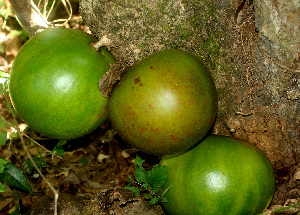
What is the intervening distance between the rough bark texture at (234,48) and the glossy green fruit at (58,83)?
0.88ft

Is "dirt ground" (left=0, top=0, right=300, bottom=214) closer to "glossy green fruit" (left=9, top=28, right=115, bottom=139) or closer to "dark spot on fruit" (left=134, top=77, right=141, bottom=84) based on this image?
"glossy green fruit" (left=9, top=28, right=115, bottom=139)

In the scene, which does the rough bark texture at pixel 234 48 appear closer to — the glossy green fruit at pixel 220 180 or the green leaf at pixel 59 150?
the glossy green fruit at pixel 220 180

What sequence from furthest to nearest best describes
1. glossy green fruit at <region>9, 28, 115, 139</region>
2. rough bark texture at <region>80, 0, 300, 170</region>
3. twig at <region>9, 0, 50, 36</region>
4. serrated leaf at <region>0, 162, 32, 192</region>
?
1. twig at <region>9, 0, 50, 36</region>
2. serrated leaf at <region>0, 162, 32, 192</region>
3. rough bark texture at <region>80, 0, 300, 170</region>
4. glossy green fruit at <region>9, 28, 115, 139</region>

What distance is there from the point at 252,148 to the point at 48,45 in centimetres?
149

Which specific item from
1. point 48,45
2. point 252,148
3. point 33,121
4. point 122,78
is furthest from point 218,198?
point 48,45

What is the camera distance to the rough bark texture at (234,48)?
6.65ft

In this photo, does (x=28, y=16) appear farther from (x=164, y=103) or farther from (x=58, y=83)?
(x=164, y=103)

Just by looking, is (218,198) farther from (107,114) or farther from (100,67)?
(100,67)

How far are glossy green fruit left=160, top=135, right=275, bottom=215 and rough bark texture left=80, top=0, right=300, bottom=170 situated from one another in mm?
219

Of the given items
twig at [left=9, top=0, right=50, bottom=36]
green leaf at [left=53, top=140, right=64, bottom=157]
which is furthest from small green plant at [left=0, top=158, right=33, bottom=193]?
twig at [left=9, top=0, right=50, bottom=36]

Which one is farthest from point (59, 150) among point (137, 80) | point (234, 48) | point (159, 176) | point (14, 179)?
point (234, 48)

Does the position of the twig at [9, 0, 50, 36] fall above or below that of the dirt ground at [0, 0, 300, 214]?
above

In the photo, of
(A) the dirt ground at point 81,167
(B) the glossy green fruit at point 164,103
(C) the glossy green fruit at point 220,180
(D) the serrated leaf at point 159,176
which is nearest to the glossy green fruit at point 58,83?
(B) the glossy green fruit at point 164,103

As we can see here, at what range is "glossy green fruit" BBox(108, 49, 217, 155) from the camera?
5.82 feet
